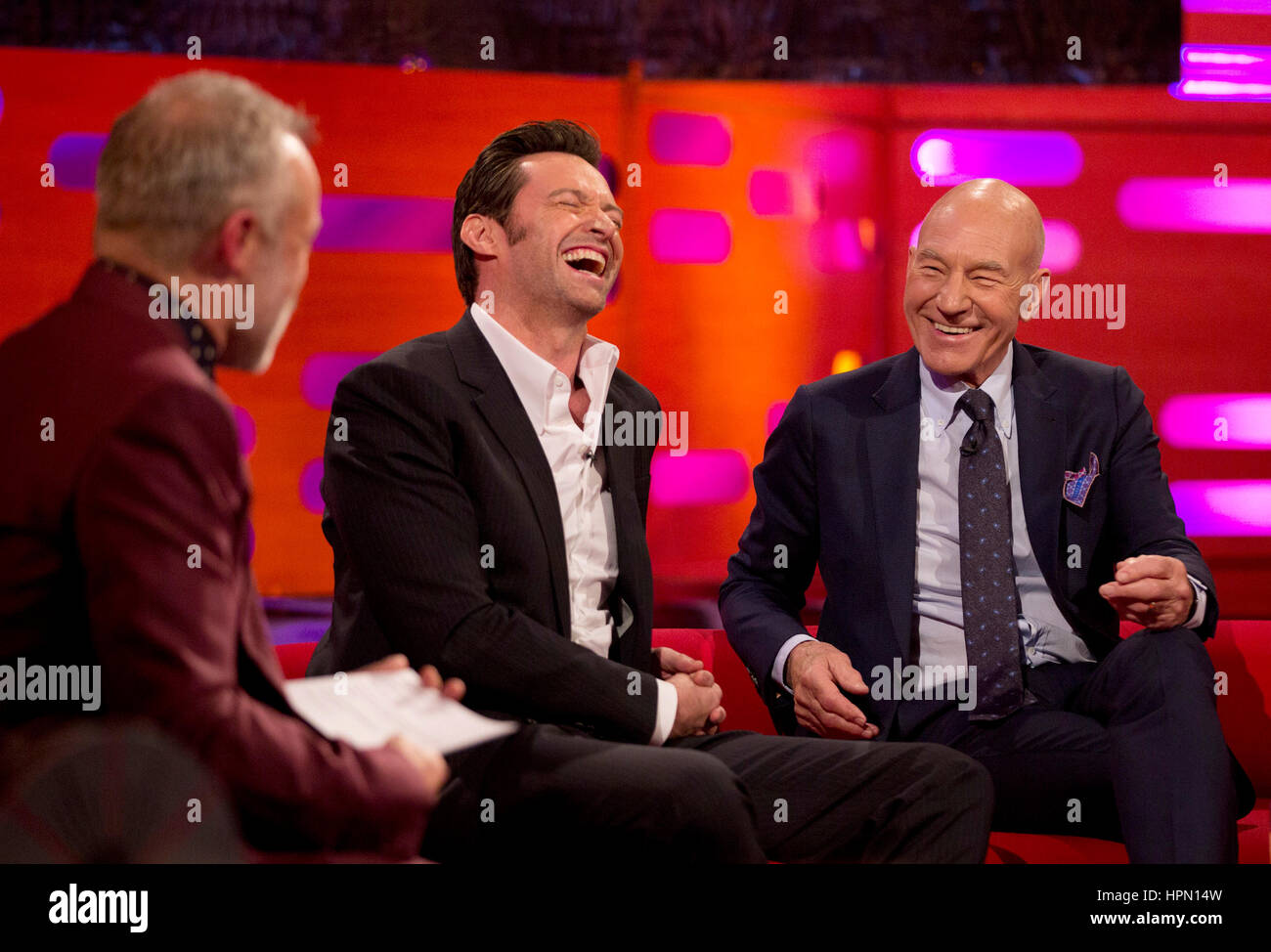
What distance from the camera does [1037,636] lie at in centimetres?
214

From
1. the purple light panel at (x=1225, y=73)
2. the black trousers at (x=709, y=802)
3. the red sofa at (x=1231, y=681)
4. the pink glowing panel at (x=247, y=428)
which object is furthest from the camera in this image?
the purple light panel at (x=1225, y=73)

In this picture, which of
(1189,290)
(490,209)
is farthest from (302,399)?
(1189,290)

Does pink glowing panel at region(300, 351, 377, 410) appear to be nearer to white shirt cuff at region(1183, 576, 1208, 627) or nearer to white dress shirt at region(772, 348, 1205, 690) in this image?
white dress shirt at region(772, 348, 1205, 690)

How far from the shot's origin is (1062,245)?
368cm

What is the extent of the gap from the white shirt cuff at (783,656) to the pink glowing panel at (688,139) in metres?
1.91

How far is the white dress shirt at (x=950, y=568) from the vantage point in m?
2.11

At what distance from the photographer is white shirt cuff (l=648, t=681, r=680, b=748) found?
5.68ft

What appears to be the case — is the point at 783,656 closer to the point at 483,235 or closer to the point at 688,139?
the point at 483,235

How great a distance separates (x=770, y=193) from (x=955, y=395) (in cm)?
160

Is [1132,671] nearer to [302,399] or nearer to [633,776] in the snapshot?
[633,776]

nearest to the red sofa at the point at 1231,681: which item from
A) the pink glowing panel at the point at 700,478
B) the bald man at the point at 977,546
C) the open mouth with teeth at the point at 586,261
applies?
the bald man at the point at 977,546

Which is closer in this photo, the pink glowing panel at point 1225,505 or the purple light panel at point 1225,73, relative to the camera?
the purple light panel at point 1225,73

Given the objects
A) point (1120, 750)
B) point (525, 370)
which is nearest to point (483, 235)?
point (525, 370)

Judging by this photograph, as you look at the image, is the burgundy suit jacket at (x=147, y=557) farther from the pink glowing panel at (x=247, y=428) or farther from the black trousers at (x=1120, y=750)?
the pink glowing panel at (x=247, y=428)
